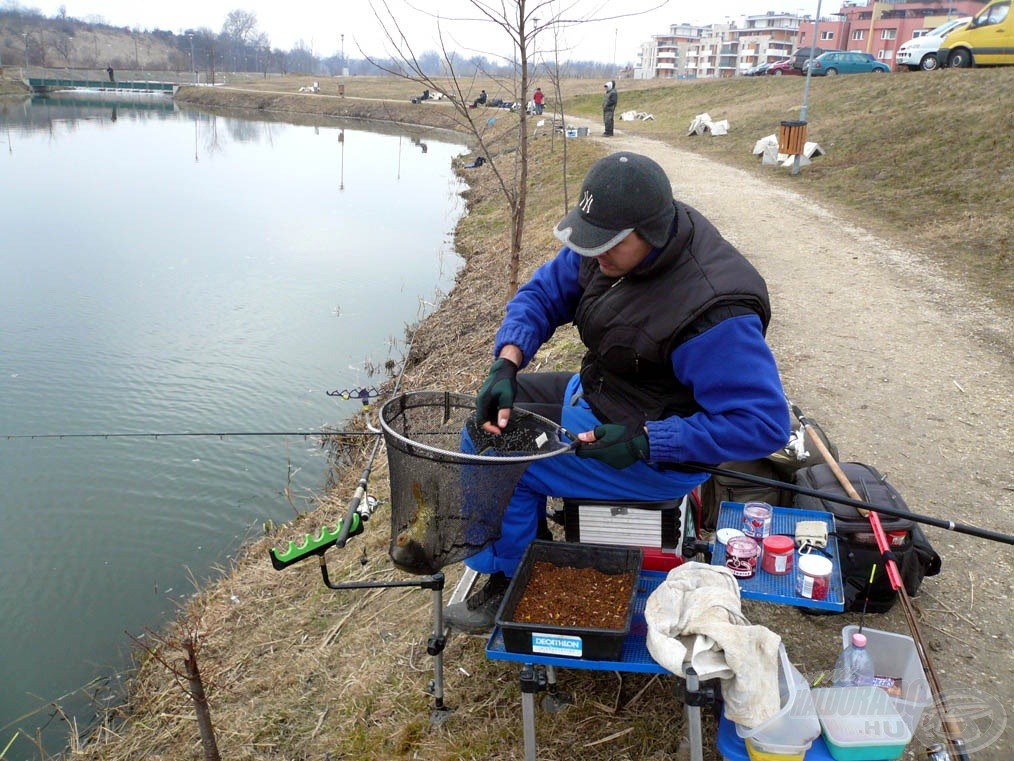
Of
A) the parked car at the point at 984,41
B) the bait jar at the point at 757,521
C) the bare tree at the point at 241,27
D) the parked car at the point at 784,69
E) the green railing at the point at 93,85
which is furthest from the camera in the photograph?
the bare tree at the point at 241,27

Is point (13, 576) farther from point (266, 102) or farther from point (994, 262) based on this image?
point (266, 102)

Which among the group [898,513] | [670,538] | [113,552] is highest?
[898,513]

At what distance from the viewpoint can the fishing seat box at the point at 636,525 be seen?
99.0 inches

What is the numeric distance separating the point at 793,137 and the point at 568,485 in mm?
12071

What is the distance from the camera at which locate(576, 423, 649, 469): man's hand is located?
90.0 inches

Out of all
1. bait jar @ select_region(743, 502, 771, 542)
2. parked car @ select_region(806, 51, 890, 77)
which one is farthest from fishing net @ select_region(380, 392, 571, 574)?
parked car @ select_region(806, 51, 890, 77)

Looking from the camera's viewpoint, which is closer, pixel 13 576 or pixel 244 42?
pixel 13 576

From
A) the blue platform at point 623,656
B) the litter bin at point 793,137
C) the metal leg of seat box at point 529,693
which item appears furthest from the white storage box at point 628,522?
the litter bin at point 793,137

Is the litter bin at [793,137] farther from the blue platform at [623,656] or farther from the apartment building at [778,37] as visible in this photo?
the apartment building at [778,37]

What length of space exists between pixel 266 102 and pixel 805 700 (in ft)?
172

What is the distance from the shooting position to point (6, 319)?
9164 millimetres

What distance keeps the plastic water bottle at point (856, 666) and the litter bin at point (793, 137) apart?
38.8ft

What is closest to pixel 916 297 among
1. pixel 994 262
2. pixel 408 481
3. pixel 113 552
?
pixel 994 262

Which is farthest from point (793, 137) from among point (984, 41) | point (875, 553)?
point (875, 553)
